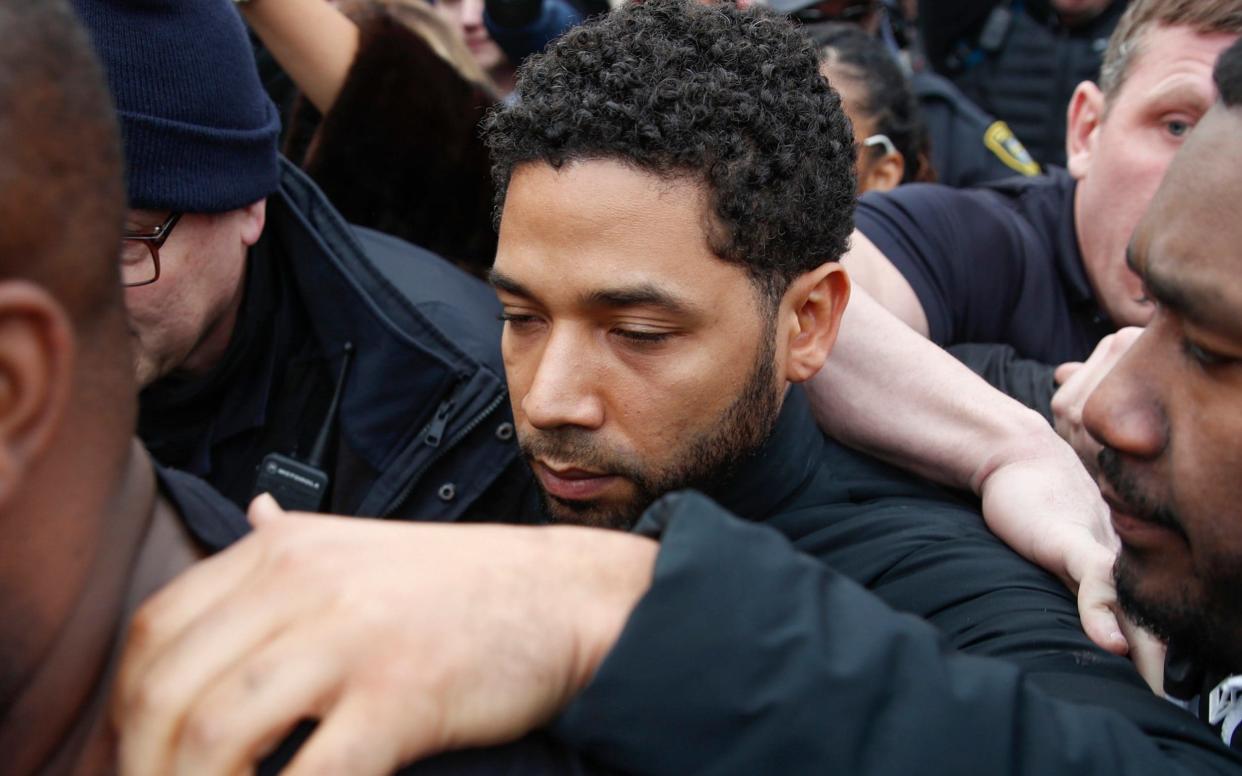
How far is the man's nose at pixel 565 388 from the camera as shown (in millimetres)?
1935

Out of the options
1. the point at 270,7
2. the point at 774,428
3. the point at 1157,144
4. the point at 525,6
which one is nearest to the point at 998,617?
the point at 774,428

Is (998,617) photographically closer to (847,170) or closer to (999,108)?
(847,170)

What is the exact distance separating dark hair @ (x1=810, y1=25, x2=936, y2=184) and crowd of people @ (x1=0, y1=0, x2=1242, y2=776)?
0.06ft

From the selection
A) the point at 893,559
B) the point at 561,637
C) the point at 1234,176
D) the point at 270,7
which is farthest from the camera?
the point at 270,7

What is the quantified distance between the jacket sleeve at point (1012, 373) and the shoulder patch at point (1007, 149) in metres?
1.95

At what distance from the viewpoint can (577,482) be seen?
2.00m

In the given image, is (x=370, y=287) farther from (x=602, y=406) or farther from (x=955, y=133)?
(x=955, y=133)

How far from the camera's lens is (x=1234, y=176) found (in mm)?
1420

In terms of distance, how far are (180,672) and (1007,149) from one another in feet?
13.3

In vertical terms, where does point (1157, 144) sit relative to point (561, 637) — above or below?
below

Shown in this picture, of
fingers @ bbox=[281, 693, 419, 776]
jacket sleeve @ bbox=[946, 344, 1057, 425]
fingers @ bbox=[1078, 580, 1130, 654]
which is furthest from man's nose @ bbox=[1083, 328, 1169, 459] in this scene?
→ fingers @ bbox=[281, 693, 419, 776]

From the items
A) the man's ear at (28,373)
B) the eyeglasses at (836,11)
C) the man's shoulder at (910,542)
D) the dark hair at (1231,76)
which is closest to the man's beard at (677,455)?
the man's shoulder at (910,542)

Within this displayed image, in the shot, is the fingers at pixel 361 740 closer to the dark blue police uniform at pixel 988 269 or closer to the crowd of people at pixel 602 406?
the crowd of people at pixel 602 406

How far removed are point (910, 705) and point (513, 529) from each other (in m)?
0.40
